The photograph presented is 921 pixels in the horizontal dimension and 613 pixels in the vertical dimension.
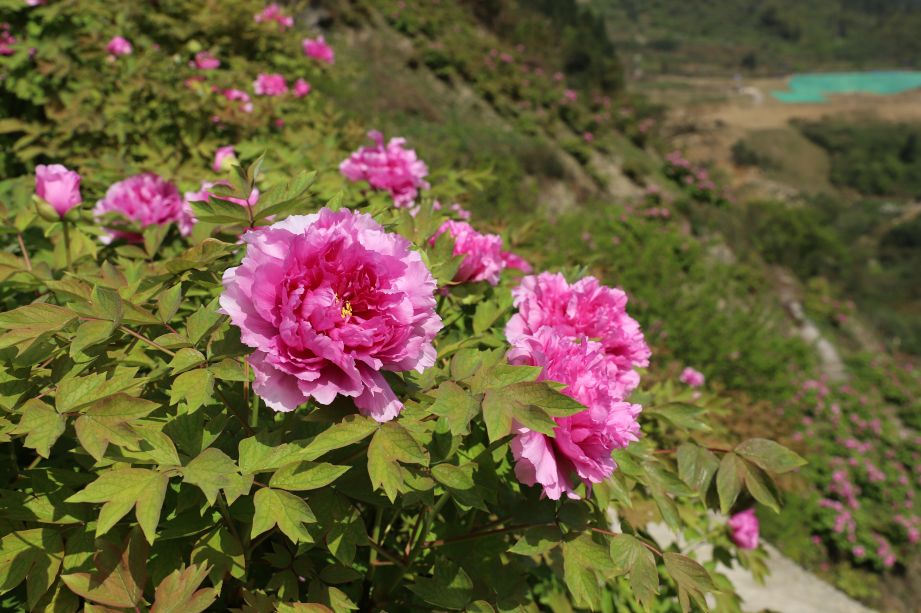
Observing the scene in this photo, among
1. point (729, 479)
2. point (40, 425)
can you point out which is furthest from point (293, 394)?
point (729, 479)

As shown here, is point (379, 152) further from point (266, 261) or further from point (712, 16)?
point (712, 16)

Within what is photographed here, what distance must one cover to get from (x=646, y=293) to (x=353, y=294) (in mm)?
7095

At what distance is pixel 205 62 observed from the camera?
3371mm

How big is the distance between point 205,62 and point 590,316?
10.4 ft

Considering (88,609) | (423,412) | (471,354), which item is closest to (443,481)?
(423,412)

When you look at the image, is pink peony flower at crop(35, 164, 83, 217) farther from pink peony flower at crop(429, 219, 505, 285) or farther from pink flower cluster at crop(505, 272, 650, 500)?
pink flower cluster at crop(505, 272, 650, 500)

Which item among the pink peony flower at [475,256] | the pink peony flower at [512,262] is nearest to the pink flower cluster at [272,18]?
the pink peony flower at [512,262]

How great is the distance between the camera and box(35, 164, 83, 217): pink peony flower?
4.89 ft

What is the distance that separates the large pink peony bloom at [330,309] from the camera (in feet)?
2.52

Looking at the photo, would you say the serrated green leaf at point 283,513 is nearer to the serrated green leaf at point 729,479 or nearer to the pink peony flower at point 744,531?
Result: the serrated green leaf at point 729,479

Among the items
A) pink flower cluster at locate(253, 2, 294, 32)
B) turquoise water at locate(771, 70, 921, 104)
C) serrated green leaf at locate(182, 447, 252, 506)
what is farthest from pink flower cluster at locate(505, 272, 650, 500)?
turquoise water at locate(771, 70, 921, 104)

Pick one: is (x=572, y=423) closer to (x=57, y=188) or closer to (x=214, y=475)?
(x=214, y=475)

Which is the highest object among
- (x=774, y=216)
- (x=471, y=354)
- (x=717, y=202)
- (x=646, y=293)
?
(x=471, y=354)

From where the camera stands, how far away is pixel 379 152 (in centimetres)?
186
